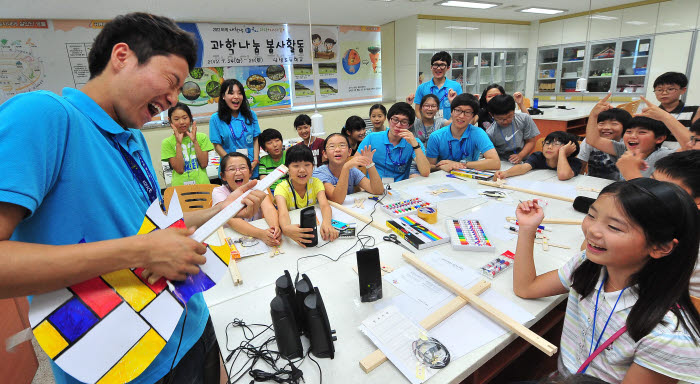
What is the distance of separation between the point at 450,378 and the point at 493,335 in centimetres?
25

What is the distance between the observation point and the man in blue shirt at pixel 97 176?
0.51 metres

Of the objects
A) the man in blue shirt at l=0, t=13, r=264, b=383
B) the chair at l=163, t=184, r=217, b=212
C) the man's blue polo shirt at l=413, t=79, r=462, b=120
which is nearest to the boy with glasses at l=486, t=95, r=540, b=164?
the man's blue polo shirt at l=413, t=79, r=462, b=120

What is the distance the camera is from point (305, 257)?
1.60 m

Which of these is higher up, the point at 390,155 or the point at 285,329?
the point at 390,155

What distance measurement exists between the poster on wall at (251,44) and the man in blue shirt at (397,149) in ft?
12.0

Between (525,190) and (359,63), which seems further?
(359,63)

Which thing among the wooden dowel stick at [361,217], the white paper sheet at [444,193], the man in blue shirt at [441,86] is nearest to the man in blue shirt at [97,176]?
the wooden dowel stick at [361,217]

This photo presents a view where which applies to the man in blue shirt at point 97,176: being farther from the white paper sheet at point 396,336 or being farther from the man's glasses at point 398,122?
the man's glasses at point 398,122

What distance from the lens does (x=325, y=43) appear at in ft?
20.4

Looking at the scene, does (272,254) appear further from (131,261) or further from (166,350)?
(131,261)

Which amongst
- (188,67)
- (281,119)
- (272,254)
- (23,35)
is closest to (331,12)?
(281,119)

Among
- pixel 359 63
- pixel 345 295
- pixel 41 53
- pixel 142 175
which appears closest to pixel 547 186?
pixel 345 295

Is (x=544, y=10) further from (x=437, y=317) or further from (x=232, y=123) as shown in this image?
(x=437, y=317)

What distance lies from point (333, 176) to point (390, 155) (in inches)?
26.2
